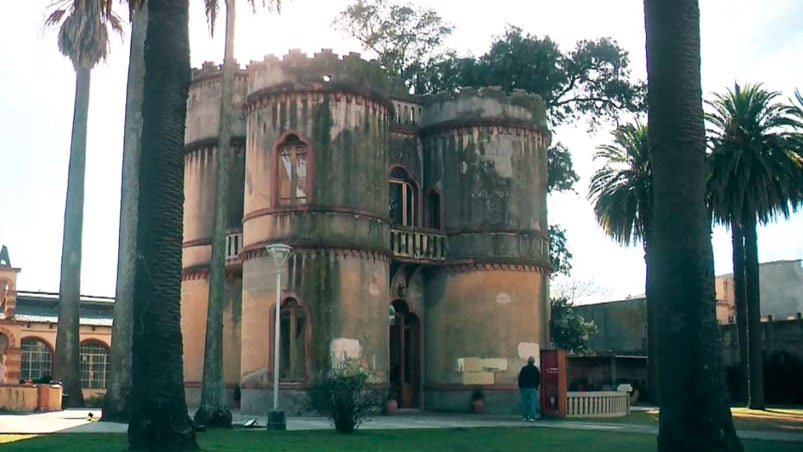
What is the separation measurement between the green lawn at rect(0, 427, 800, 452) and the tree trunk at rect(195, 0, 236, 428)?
970mm

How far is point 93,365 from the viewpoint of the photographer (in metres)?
46.6

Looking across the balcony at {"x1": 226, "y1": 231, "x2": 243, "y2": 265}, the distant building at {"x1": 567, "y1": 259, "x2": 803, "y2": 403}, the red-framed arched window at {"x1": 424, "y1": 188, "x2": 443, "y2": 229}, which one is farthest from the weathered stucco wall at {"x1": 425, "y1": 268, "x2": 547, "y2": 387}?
the balcony at {"x1": 226, "y1": 231, "x2": 243, "y2": 265}

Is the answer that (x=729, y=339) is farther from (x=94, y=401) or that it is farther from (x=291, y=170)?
(x=94, y=401)

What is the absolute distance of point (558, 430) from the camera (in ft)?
75.4

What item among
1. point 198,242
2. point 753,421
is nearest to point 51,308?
point 198,242

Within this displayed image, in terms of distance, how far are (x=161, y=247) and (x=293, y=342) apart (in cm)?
1312

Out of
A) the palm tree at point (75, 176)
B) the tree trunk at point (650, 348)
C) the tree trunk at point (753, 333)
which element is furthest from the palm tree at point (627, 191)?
the palm tree at point (75, 176)

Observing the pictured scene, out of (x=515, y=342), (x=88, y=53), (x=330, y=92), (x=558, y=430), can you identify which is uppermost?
(x=88, y=53)

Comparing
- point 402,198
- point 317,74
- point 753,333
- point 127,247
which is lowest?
point 753,333

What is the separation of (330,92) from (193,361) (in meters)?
10.6

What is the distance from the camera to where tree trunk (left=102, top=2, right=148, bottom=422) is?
24.3 meters

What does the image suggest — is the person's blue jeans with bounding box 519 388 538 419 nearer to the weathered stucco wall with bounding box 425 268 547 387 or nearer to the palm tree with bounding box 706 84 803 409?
the weathered stucco wall with bounding box 425 268 547 387

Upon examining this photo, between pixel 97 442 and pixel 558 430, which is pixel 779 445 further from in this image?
pixel 97 442

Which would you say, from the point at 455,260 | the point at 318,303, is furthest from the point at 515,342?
the point at 318,303
